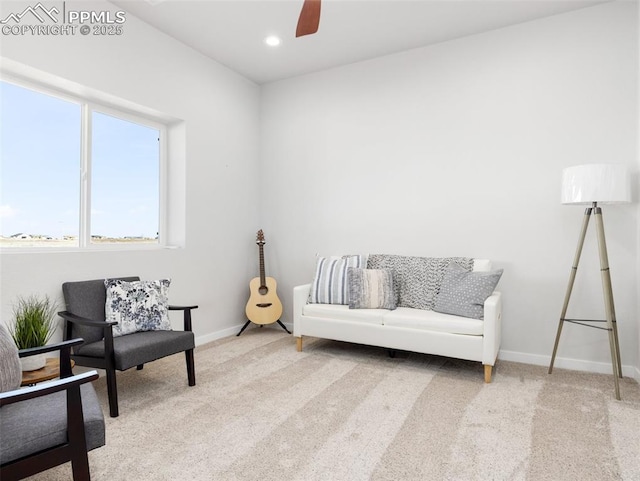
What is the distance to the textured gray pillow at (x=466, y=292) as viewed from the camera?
3.07m

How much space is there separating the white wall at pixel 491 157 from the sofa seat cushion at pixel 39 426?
10.0 feet

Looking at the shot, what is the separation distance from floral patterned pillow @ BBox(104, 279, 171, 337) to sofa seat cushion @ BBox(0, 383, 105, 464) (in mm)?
1211

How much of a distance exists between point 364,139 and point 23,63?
289 cm

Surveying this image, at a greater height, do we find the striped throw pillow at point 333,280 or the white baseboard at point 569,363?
the striped throw pillow at point 333,280

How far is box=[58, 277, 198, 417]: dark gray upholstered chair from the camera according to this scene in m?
2.36

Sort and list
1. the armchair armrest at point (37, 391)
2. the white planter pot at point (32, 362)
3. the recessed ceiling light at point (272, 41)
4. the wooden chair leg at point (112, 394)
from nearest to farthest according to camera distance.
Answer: the armchair armrest at point (37, 391) → the white planter pot at point (32, 362) → the wooden chair leg at point (112, 394) → the recessed ceiling light at point (272, 41)

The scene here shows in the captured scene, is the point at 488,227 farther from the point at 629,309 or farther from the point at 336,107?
the point at 336,107

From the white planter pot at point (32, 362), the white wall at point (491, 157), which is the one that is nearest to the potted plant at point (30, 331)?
the white planter pot at point (32, 362)

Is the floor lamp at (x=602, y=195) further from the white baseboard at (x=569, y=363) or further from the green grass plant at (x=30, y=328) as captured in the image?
the green grass plant at (x=30, y=328)

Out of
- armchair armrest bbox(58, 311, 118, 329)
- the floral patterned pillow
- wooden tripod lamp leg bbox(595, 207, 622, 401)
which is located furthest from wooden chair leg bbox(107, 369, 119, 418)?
wooden tripod lamp leg bbox(595, 207, 622, 401)

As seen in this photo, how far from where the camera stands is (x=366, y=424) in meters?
2.25

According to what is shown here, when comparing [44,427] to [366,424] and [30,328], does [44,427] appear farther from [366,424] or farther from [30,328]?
[366,424]

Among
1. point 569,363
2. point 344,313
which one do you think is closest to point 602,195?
point 569,363

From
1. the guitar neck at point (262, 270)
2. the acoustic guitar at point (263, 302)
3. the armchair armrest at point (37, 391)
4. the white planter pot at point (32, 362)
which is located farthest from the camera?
the guitar neck at point (262, 270)
